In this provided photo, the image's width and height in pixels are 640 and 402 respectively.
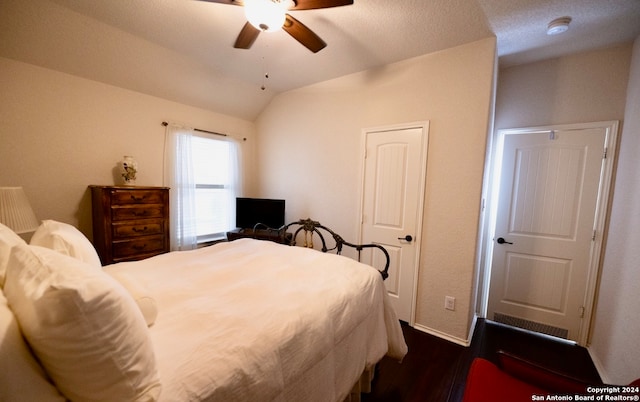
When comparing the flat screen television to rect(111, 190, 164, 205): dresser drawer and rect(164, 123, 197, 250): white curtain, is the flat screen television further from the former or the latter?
rect(111, 190, 164, 205): dresser drawer

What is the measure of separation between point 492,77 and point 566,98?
920mm

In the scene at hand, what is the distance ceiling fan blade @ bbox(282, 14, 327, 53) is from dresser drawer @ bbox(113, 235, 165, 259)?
2.47 metres

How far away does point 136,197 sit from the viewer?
98.1 inches

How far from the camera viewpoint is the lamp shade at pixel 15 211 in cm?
156

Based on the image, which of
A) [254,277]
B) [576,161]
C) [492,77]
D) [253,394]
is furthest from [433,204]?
[253,394]

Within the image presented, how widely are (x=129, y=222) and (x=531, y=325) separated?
431 centimetres

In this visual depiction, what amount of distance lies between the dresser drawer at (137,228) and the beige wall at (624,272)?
395 cm

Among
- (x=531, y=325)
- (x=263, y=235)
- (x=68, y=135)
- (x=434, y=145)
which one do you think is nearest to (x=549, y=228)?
(x=531, y=325)

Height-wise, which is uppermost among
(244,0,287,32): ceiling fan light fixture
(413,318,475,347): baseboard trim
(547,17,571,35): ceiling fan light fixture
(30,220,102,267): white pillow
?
(547,17,571,35): ceiling fan light fixture

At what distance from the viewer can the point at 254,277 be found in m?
1.50

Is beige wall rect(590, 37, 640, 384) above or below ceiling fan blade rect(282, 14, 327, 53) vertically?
below

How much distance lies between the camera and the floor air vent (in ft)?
7.73

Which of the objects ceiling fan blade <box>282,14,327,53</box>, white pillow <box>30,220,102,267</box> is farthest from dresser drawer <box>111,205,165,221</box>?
ceiling fan blade <box>282,14,327,53</box>

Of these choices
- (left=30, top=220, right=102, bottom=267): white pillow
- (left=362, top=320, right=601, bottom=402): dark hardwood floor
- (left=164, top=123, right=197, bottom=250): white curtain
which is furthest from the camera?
(left=164, top=123, right=197, bottom=250): white curtain
